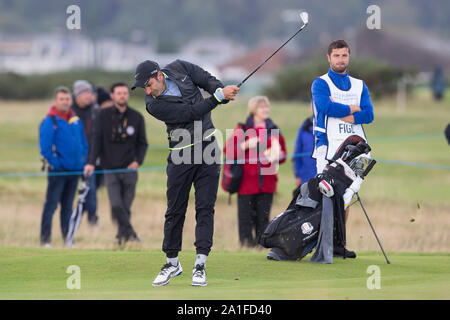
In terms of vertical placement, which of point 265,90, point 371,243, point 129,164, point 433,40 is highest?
point 433,40

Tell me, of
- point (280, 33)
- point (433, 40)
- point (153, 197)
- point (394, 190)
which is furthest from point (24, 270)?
point (280, 33)

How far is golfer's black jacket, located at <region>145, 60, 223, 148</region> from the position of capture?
29.0ft

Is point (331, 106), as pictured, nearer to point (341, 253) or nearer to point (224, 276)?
point (341, 253)

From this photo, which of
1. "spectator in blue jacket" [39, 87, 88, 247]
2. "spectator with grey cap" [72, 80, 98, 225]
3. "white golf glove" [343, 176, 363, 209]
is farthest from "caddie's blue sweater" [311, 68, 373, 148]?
"spectator with grey cap" [72, 80, 98, 225]

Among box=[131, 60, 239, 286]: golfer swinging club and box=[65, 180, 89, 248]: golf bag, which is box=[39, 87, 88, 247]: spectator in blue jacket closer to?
box=[65, 180, 89, 248]: golf bag

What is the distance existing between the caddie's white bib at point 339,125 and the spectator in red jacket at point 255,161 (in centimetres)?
249

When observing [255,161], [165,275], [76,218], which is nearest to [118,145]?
[76,218]

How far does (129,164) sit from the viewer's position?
543 inches

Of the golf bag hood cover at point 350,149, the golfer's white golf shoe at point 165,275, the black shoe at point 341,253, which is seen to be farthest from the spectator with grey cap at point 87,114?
the golfer's white golf shoe at point 165,275

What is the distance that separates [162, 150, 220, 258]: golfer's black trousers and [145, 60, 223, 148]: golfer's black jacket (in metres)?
0.26

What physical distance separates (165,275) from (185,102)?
157cm

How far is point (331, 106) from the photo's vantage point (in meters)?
10.3

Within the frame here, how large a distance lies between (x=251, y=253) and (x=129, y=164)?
10.4ft

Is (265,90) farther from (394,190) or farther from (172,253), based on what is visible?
(172,253)
